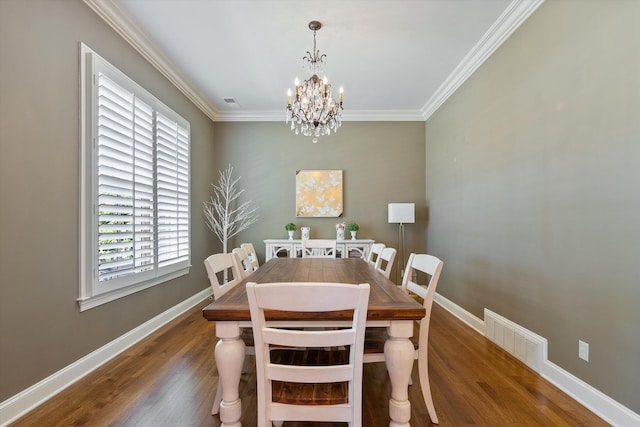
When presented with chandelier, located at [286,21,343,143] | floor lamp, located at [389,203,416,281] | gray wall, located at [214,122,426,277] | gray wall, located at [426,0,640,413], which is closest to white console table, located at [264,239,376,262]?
gray wall, located at [214,122,426,277]

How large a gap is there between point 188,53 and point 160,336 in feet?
9.46

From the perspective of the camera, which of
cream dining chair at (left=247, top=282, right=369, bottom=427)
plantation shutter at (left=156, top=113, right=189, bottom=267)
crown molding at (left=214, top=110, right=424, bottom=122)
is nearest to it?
cream dining chair at (left=247, top=282, right=369, bottom=427)

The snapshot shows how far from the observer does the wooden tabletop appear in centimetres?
128

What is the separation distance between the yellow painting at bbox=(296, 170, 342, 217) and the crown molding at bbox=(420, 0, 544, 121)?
6.17 feet

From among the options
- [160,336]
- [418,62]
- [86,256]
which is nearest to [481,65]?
[418,62]

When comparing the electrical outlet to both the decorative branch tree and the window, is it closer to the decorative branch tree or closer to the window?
the window

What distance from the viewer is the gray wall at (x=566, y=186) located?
66.8 inches

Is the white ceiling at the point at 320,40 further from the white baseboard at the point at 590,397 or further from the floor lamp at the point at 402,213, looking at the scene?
the white baseboard at the point at 590,397

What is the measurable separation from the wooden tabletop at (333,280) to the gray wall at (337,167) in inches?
90.7

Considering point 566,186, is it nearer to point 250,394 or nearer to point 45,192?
point 250,394

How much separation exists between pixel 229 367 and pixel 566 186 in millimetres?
2353

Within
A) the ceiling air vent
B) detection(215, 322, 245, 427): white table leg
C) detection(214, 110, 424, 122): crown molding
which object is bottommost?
detection(215, 322, 245, 427): white table leg

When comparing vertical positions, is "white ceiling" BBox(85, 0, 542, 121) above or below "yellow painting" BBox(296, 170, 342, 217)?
above

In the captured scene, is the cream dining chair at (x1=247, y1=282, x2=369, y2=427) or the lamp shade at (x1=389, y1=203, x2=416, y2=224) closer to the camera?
the cream dining chair at (x1=247, y1=282, x2=369, y2=427)
